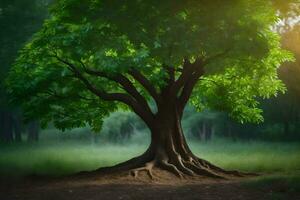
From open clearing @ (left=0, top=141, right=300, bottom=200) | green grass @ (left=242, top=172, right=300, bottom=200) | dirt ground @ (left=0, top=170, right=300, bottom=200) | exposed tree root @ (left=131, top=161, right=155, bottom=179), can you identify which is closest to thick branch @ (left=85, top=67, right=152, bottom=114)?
exposed tree root @ (left=131, top=161, right=155, bottom=179)

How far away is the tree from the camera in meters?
17.8

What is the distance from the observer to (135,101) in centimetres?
2394

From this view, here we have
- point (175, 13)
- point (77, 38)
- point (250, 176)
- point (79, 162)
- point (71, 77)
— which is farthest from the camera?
point (79, 162)

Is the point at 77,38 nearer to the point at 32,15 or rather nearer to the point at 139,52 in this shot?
the point at 139,52

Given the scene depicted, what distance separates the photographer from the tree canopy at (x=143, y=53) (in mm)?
17703

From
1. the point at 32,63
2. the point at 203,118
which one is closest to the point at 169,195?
the point at 32,63

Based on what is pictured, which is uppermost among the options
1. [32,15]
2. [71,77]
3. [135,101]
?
[32,15]

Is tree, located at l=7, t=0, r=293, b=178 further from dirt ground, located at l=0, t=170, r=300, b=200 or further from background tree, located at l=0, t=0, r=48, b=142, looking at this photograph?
background tree, located at l=0, t=0, r=48, b=142

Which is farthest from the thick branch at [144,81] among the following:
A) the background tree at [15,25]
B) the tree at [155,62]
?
the background tree at [15,25]

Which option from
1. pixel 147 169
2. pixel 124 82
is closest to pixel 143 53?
pixel 124 82

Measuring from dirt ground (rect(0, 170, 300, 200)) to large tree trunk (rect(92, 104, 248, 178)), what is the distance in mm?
1184

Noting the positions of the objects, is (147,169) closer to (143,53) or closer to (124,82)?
(124,82)

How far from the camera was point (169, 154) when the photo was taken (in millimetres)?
23000

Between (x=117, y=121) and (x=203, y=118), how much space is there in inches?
487
